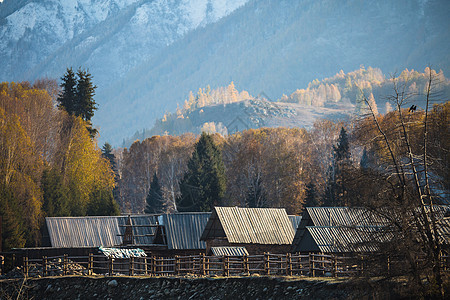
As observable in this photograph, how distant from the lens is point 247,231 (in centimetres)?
5009

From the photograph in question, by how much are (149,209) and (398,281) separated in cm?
7441

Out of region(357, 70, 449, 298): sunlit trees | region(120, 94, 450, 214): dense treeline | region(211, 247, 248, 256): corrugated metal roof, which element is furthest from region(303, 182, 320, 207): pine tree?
region(357, 70, 449, 298): sunlit trees

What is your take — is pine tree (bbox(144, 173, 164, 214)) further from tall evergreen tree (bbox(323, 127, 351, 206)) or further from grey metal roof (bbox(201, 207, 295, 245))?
grey metal roof (bbox(201, 207, 295, 245))

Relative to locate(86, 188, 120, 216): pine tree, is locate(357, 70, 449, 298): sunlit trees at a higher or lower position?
lower

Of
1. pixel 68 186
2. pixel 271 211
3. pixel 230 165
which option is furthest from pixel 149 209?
pixel 271 211

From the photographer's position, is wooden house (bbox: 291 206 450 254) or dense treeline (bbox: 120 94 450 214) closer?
wooden house (bbox: 291 206 450 254)

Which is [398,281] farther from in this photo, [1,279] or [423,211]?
[1,279]

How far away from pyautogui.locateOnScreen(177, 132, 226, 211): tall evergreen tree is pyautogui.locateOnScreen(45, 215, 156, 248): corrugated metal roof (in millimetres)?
21550

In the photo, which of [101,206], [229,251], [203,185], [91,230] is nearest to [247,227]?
[229,251]

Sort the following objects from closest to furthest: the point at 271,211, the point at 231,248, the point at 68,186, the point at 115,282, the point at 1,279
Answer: the point at 115,282 → the point at 1,279 → the point at 231,248 → the point at 271,211 → the point at 68,186

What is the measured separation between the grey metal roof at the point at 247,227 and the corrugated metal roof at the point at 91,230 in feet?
23.5

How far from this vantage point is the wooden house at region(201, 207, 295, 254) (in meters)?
49.2

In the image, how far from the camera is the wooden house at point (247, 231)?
161 ft

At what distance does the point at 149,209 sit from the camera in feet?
312
